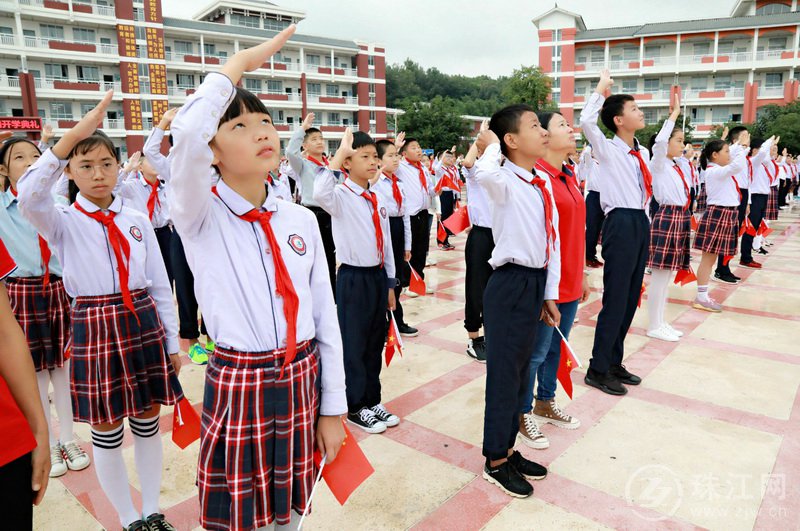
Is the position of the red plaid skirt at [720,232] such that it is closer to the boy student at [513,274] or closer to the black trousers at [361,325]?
the boy student at [513,274]

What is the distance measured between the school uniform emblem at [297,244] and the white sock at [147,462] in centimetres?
120

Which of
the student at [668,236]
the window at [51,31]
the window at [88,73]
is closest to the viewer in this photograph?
the student at [668,236]

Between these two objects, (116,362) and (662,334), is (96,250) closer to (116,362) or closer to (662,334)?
(116,362)

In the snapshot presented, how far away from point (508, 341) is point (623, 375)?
160cm

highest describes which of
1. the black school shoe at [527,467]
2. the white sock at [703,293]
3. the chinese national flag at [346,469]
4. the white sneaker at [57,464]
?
the chinese national flag at [346,469]

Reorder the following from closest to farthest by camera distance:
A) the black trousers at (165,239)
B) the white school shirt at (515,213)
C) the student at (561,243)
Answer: the white school shirt at (515,213), the student at (561,243), the black trousers at (165,239)

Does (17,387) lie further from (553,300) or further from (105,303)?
(553,300)

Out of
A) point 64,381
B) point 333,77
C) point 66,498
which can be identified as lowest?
point 66,498

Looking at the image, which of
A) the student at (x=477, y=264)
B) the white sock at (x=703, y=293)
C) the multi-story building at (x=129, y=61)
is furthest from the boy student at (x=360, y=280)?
the multi-story building at (x=129, y=61)

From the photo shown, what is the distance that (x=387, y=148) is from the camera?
4.38m

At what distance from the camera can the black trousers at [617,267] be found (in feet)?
11.1

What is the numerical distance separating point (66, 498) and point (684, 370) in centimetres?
377

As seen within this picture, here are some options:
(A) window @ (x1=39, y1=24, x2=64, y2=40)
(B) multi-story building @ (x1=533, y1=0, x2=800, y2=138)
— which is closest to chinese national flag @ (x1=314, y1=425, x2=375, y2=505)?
(A) window @ (x1=39, y1=24, x2=64, y2=40)

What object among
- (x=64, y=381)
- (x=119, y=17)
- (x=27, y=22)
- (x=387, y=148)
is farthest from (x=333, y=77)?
(x=64, y=381)
